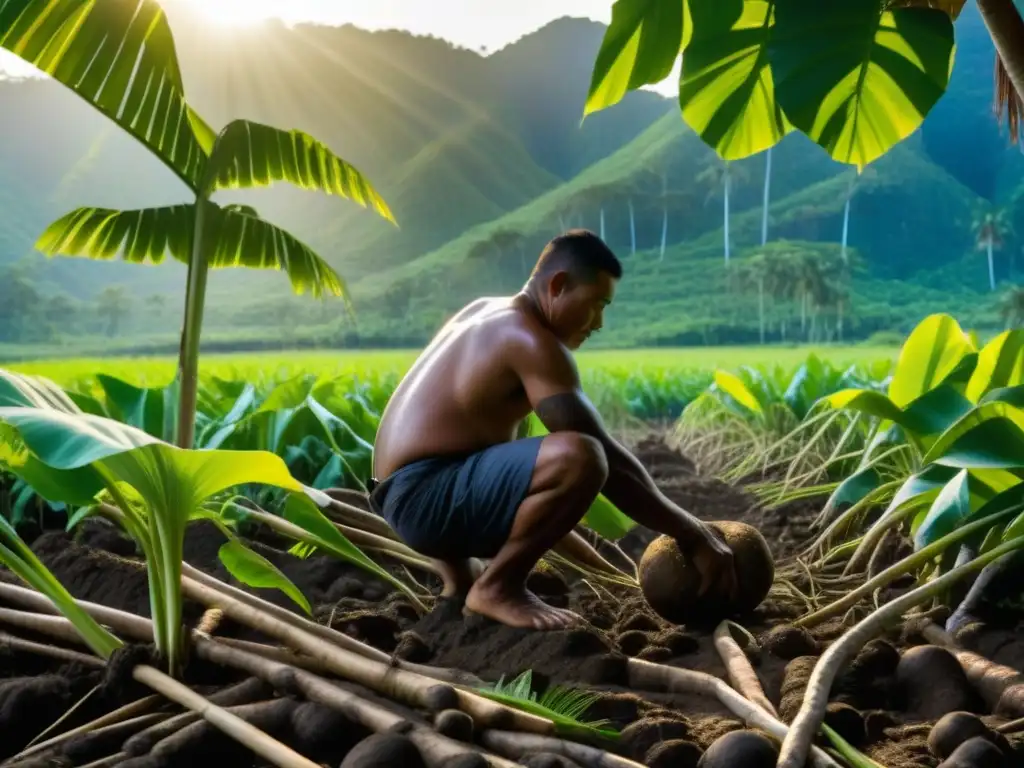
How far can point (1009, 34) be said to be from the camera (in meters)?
1.11

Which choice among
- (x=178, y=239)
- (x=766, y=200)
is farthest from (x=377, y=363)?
(x=766, y=200)

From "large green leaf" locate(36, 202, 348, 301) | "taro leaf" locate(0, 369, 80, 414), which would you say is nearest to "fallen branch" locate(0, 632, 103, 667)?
"taro leaf" locate(0, 369, 80, 414)

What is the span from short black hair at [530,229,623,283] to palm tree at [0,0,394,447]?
37.8 inches

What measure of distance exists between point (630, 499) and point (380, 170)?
7.94 metres

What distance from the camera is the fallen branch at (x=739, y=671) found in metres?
0.90

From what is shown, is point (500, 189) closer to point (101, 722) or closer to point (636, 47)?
point (636, 47)

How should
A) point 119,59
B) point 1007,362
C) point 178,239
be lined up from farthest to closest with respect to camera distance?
point 178,239 → point 119,59 → point 1007,362

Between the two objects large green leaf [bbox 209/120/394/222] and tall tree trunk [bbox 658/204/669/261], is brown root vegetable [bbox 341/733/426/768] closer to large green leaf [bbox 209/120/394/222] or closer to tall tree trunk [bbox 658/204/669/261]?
large green leaf [bbox 209/120/394/222]

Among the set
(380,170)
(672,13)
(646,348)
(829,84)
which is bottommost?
(646,348)

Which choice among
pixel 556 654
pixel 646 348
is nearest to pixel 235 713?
pixel 556 654

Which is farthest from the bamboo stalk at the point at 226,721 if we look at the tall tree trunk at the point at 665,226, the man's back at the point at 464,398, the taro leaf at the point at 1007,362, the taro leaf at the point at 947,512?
the tall tree trunk at the point at 665,226

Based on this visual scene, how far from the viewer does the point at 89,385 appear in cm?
225

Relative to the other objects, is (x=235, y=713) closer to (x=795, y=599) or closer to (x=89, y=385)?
(x=795, y=599)

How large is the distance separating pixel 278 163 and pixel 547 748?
5.62 ft
